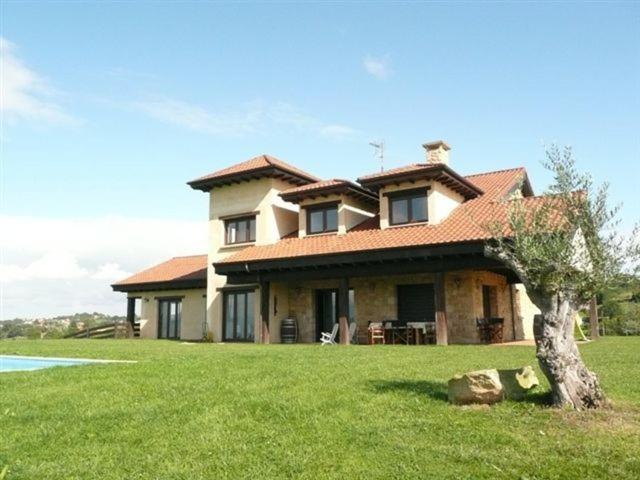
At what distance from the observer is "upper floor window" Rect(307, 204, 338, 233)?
23.3 m

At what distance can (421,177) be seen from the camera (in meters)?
20.4

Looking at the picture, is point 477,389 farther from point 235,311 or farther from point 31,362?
point 235,311

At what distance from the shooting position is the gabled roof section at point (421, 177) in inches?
784

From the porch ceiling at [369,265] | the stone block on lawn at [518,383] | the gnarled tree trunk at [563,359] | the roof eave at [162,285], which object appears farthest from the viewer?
the roof eave at [162,285]

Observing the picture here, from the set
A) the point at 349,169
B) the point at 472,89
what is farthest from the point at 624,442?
the point at 349,169

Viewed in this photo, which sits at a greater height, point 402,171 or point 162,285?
point 402,171

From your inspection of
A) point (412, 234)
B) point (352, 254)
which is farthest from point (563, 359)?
point (412, 234)

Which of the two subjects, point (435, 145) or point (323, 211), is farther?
point (435, 145)

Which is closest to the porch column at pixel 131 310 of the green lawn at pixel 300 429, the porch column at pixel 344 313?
the porch column at pixel 344 313

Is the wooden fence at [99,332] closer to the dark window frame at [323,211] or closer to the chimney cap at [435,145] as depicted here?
the dark window frame at [323,211]

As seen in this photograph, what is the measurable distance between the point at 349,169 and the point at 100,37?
11.7 m

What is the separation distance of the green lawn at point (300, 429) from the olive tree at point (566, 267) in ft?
1.62

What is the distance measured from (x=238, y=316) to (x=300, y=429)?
1872 cm

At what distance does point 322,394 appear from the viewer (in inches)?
317
